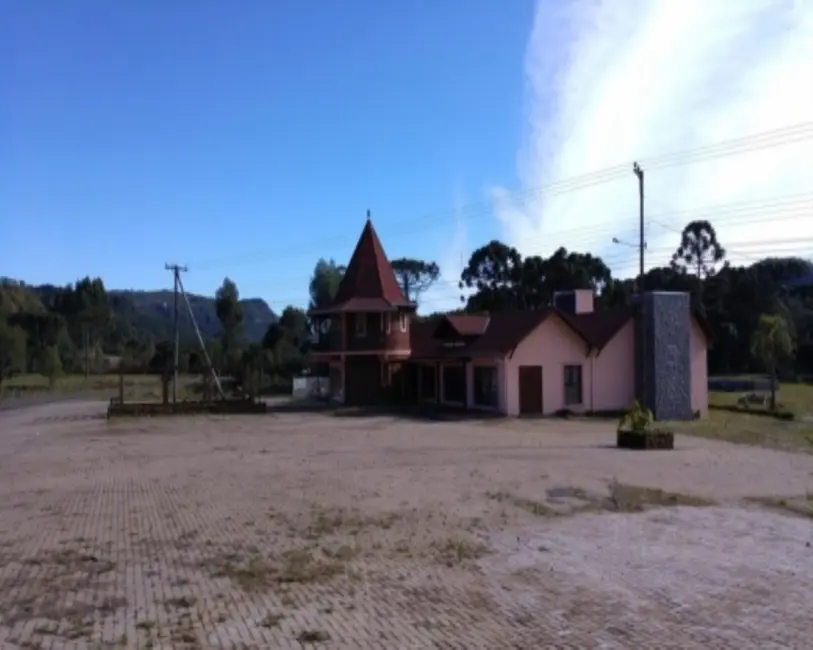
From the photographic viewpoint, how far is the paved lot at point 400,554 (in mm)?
7807

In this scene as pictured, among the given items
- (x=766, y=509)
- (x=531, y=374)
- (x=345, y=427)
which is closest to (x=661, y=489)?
(x=766, y=509)

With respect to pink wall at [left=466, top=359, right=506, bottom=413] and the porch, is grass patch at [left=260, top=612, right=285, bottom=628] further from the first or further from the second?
the porch

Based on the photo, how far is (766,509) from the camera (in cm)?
1456

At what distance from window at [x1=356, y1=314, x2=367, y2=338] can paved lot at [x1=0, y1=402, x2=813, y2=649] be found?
23.7 metres

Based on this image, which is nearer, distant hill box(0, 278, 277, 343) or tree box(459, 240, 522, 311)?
tree box(459, 240, 522, 311)

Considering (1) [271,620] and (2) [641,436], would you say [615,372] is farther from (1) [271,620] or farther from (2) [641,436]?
(1) [271,620]

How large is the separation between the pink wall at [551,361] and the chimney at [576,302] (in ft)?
19.0

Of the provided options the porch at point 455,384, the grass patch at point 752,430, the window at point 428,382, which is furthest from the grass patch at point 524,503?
the window at point 428,382

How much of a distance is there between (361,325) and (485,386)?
8.24 meters

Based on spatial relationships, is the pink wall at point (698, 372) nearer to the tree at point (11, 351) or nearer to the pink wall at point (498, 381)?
the pink wall at point (498, 381)

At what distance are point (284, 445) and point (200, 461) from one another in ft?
14.9

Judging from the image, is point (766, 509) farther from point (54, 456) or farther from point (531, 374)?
point (531, 374)

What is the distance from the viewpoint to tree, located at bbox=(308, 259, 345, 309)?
3462 inches

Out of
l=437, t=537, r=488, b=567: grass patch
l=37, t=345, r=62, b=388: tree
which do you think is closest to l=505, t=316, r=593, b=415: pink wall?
l=437, t=537, r=488, b=567: grass patch
